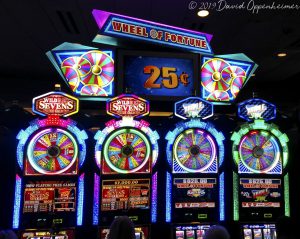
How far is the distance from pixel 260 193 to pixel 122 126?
1977 mm

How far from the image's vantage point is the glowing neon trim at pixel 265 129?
14.6 feet

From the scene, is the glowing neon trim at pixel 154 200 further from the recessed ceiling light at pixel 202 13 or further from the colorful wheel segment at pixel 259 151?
the recessed ceiling light at pixel 202 13

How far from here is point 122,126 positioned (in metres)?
4.25

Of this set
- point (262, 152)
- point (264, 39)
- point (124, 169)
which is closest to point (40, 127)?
point (124, 169)

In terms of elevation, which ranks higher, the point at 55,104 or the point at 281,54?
the point at 281,54

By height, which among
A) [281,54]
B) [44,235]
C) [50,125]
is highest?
[281,54]

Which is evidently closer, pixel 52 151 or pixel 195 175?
pixel 52 151

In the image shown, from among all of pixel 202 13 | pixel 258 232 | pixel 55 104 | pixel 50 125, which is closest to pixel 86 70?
pixel 55 104

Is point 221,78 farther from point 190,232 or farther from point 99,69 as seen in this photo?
point 190,232

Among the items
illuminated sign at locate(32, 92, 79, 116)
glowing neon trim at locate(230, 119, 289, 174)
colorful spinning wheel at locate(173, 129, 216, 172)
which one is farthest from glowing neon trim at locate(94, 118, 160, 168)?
glowing neon trim at locate(230, 119, 289, 174)

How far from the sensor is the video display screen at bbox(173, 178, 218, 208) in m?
4.27

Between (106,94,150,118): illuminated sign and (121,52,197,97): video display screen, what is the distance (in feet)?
2.19

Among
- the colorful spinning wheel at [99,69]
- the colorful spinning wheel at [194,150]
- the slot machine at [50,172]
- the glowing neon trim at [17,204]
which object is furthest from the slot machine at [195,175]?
the glowing neon trim at [17,204]
